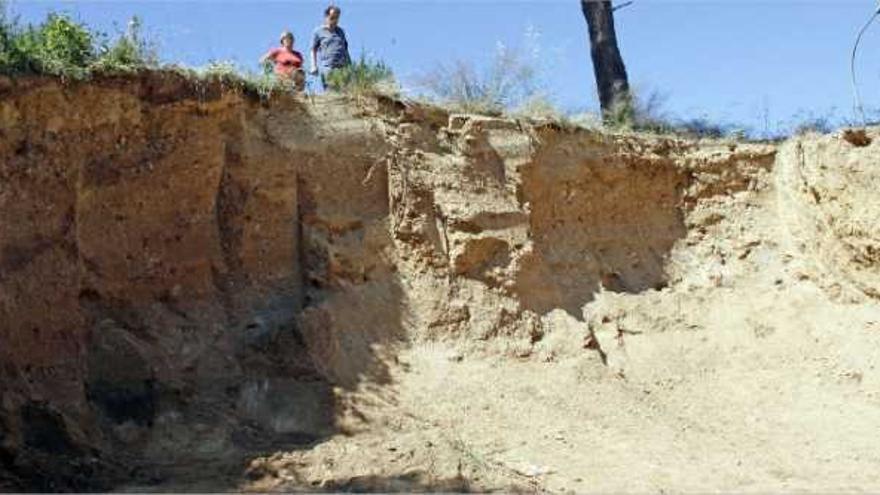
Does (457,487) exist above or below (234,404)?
below

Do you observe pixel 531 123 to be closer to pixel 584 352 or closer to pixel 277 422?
pixel 584 352

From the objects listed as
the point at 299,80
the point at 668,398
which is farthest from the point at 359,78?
the point at 668,398

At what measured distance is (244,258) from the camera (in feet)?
32.0

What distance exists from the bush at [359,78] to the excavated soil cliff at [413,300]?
167 millimetres

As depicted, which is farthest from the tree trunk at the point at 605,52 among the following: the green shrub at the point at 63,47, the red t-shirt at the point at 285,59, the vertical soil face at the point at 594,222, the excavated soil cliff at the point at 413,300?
the green shrub at the point at 63,47

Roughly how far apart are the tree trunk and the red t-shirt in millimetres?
4552

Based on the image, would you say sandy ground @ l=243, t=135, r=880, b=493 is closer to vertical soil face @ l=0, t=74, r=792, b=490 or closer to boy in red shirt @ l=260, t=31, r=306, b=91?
vertical soil face @ l=0, t=74, r=792, b=490

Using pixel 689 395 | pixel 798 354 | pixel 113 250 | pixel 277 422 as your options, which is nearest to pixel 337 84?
pixel 113 250

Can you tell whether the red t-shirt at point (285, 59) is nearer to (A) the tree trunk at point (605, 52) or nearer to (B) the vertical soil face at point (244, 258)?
(B) the vertical soil face at point (244, 258)

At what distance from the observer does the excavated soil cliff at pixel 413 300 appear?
8383 millimetres

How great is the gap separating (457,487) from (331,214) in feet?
10.3

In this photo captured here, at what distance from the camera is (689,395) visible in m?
10.5

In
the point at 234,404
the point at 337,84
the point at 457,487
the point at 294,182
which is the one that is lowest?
the point at 457,487

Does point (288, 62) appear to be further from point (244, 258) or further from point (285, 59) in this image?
point (244, 258)
